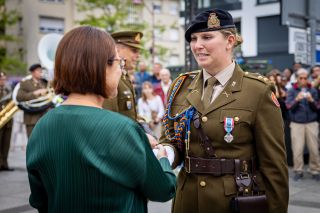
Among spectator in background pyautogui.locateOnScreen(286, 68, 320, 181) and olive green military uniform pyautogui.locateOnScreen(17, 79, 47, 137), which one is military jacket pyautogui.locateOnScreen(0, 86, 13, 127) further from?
spectator in background pyautogui.locateOnScreen(286, 68, 320, 181)

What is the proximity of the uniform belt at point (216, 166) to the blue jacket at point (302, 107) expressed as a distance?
6211 millimetres

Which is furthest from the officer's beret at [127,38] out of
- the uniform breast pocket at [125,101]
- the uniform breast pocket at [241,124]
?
the uniform breast pocket at [241,124]

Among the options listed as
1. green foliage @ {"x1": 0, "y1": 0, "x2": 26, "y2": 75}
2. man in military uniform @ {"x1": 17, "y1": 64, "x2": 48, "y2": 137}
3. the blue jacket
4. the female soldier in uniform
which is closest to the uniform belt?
the female soldier in uniform

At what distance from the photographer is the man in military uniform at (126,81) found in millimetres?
4273

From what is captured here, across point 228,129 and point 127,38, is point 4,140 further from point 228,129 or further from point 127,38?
point 228,129

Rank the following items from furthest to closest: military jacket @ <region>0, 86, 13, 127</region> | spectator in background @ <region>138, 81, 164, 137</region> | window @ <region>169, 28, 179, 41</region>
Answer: window @ <region>169, 28, 179, 41</region>
spectator in background @ <region>138, 81, 164, 137</region>
military jacket @ <region>0, 86, 13, 127</region>

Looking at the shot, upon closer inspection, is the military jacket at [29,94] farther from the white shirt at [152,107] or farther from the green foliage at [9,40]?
the green foliage at [9,40]

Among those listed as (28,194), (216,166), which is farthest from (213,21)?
(28,194)

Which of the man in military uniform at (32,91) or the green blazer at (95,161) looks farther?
the man in military uniform at (32,91)

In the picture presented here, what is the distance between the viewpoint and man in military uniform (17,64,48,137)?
9.53m

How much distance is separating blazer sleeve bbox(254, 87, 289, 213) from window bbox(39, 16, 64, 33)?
36.7 m

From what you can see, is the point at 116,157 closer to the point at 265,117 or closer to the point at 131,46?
the point at 265,117

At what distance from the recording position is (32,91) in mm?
9742

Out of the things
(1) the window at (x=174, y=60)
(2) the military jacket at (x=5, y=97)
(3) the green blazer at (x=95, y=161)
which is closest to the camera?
(3) the green blazer at (x=95, y=161)
